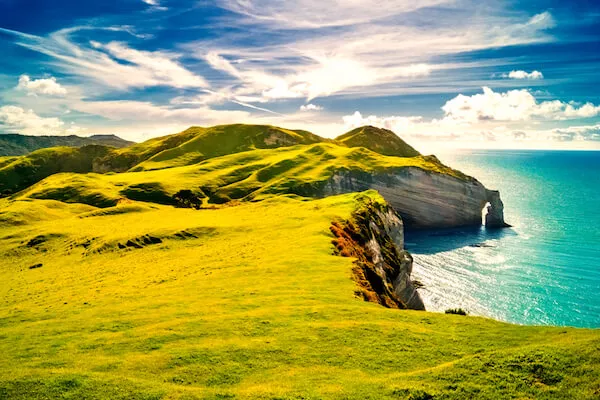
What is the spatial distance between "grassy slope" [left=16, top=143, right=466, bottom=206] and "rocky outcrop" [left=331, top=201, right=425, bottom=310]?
205 feet

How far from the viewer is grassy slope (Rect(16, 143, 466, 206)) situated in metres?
124

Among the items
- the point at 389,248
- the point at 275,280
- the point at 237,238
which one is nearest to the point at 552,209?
the point at 389,248

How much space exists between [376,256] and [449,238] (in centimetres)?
7925

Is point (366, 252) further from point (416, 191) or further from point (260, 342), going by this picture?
point (416, 191)

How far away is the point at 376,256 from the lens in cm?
5581

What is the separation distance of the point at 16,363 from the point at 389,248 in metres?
53.0

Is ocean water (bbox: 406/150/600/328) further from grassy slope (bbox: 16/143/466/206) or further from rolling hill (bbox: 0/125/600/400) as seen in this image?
grassy slope (bbox: 16/143/466/206)

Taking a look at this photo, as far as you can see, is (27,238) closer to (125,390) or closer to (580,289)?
(125,390)

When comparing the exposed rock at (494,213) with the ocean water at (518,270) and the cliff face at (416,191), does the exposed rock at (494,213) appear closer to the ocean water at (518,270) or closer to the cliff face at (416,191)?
the cliff face at (416,191)

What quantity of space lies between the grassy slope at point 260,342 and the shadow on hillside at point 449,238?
75171 millimetres

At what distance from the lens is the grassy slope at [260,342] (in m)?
17.8

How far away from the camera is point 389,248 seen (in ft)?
209

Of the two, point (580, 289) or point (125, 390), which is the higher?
point (125, 390)

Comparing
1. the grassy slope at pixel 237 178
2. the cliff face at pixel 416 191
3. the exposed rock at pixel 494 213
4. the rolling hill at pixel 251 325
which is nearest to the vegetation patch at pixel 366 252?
the rolling hill at pixel 251 325
